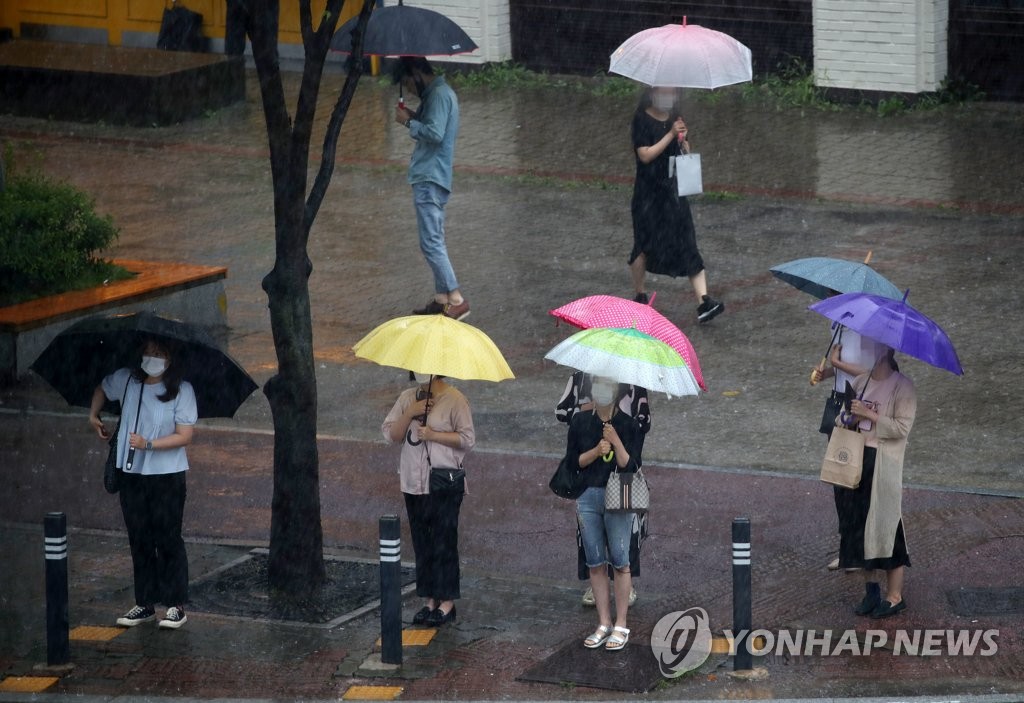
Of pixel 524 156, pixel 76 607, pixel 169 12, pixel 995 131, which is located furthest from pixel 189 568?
pixel 169 12

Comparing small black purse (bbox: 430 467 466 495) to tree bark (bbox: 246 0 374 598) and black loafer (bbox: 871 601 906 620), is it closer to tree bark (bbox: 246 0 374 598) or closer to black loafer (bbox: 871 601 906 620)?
tree bark (bbox: 246 0 374 598)

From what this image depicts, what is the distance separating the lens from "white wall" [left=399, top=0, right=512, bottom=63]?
77.0 ft

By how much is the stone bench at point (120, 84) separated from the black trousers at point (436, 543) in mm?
14189

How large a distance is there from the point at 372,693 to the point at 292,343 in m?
2.08

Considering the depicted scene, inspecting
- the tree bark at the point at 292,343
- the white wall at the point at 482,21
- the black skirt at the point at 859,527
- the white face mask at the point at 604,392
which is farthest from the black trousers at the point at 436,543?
the white wall at the point at 482,21

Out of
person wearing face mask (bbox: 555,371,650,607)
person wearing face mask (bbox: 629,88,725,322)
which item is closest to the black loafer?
person wearing face mask (bbox: 555,371,650,607)

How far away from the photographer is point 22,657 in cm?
856

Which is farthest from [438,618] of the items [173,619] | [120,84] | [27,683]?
[120,84]

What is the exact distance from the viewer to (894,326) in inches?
326

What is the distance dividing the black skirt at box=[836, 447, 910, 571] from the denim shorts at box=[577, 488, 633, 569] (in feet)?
3.97

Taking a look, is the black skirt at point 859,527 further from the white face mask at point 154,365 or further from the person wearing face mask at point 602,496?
the white face mask at point 154,365

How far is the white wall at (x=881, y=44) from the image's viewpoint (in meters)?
20.8

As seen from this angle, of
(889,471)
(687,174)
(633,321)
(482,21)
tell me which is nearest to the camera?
(633,321)

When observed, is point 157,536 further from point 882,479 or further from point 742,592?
point 882,479
